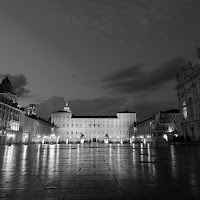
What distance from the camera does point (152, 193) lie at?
403cm

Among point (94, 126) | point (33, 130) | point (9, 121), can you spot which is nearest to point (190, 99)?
point (9, 121)

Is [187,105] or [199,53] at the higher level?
[199,53]

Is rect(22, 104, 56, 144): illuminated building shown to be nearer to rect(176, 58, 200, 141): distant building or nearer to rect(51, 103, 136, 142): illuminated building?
rect(51, 103, 136, 142): illuminated building

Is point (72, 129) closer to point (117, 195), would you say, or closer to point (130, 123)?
point (130, 123)

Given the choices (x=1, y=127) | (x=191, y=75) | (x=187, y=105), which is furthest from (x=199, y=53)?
(x=1, y=127)

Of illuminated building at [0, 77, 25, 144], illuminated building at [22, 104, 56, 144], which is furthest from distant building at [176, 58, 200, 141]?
illuminated building at [0, 77, 25, 144]

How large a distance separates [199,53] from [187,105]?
15788 mm

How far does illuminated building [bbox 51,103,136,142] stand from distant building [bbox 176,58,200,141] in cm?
9729

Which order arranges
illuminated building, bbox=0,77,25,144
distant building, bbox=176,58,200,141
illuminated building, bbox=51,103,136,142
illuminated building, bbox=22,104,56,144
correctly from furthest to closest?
illuminated building, bbox=51,103,136,142
illuminated building, bbox=22,104,56,144
illuminated building, bbox=0,77,25,144
distant building, bbox=176,58,200,141

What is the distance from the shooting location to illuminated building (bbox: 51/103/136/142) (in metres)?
158

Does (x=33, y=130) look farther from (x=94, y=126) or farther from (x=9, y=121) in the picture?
(x=94, y=126)

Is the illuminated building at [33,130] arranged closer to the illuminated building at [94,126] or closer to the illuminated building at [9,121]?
the illuminated building at [9,121]

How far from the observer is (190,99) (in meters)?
58.2

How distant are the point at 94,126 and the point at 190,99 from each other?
10821 centimetres
